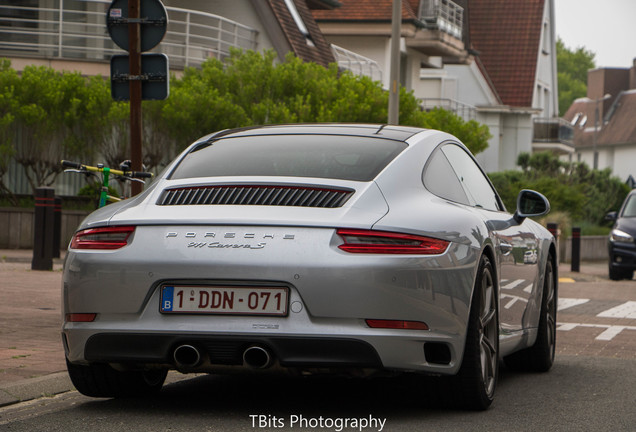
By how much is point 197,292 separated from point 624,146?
9491cm

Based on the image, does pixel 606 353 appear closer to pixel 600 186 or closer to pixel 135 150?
pixel 135 150

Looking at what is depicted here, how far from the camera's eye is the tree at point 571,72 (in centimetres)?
12938

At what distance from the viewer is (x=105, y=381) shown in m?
6.11

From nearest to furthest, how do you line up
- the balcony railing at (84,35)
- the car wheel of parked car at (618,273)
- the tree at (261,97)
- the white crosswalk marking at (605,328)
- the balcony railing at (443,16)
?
the white crosswalk marking at (605,328), the tree at (261,97), the car wheel of parked car at (618,273), the balcony railing at (84,35), the balcony railing at (443,16)

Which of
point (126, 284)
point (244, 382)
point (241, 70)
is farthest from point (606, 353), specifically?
point (241, 70)

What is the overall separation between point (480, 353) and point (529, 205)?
1940mm

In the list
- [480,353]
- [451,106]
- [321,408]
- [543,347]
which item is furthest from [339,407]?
[451,106]

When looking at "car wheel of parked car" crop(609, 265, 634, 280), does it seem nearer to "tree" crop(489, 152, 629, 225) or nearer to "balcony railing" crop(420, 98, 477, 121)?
"tree" crop(489, 152, 629, 225)

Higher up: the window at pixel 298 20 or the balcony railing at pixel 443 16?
the balcony railing at pixel 443 16

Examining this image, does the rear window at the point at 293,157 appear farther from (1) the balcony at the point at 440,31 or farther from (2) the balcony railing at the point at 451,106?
(2) the balcony railing at the point at 451,106

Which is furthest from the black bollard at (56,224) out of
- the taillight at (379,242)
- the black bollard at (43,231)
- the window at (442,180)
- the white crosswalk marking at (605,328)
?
the taillight at (379,242)

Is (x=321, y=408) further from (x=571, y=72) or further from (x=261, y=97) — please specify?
(x=571, y=72)

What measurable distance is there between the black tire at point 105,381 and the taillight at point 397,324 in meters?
1.45

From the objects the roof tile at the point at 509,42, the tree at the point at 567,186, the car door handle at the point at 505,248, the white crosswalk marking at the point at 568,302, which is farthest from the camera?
the roof tile at the point at 509,42
